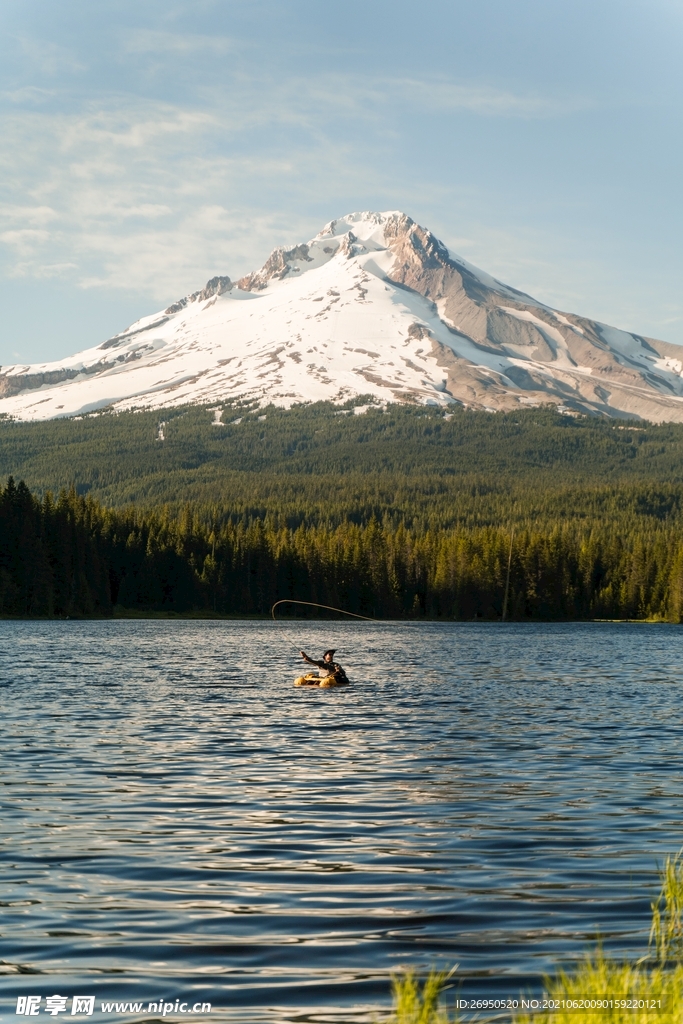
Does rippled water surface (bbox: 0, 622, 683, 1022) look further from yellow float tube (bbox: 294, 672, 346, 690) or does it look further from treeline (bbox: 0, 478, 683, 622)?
treeline (bbox: 0, 478, 683, 622)

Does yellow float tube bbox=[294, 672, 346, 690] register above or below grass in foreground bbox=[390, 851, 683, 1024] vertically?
below

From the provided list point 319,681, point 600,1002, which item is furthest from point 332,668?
point 600,1002

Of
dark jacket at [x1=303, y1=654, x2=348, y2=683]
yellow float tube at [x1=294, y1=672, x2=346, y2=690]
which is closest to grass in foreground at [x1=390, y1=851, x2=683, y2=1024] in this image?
dark jacket at [x1=303, y1=654, x2=348, y2=683]

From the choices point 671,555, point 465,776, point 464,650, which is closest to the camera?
point 465,776

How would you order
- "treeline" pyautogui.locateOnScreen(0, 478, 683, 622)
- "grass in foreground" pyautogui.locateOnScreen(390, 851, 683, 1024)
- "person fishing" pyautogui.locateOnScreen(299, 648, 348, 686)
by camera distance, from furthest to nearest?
1. "treeline" pyautogui.locateOnScreen(0, 478, 683, 622)
2. "person fishing" pyautogui.locateOnScreen(299, 648, 348, 686)
3. "grass in foreground" pyautogui.locateOnScreen(390, 851, 683, 1024)

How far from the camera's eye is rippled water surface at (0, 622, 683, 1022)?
11.6 m

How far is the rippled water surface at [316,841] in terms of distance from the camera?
38.1 feet

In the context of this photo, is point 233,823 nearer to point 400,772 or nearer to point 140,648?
point 400,772

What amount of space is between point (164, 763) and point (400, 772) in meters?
5.35

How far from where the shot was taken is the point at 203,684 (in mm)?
45750

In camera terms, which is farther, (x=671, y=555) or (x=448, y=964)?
(x=671, y=555)

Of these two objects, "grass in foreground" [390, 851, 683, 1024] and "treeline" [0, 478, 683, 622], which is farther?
"treeline" [0, 478, 683, 622]

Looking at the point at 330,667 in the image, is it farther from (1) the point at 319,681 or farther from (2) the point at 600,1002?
(2) the point at 600,1002

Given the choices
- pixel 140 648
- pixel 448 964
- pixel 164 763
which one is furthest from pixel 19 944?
pixel 140 648
